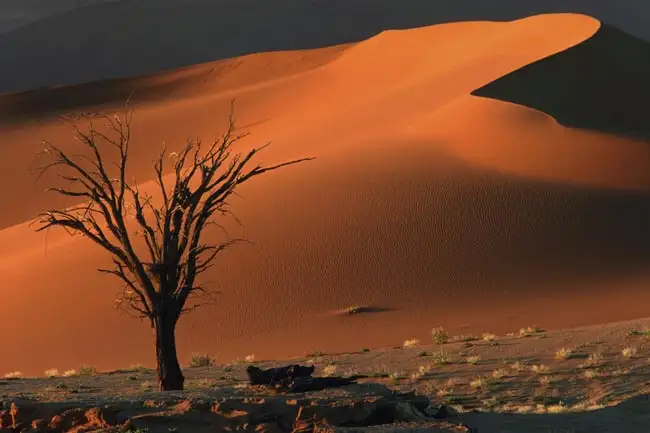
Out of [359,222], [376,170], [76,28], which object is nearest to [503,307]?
[359,222]

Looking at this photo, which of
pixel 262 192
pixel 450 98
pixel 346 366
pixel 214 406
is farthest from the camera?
pixel 450 98

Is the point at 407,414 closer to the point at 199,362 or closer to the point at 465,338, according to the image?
the point at 199,362

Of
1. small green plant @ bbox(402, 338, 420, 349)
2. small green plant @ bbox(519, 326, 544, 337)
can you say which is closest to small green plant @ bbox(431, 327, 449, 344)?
small green plant @ bbox(402, 338, 420, 349)

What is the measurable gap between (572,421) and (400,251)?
1322cm

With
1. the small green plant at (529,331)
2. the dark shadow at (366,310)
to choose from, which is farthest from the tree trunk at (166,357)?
the dark shadow at (366,310)

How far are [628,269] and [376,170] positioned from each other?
7.30m

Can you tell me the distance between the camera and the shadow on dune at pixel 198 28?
9688 centimetres

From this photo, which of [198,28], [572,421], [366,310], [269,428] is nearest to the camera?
[269,428]

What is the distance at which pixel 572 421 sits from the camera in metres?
9.89

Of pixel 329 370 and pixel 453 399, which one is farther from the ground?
pixel 329 370

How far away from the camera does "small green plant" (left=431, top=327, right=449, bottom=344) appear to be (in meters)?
18.0

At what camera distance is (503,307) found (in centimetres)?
2083

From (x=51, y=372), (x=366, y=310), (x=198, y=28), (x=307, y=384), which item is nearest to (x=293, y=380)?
(x=307, y=384)

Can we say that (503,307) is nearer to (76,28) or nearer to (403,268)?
(403,268)
